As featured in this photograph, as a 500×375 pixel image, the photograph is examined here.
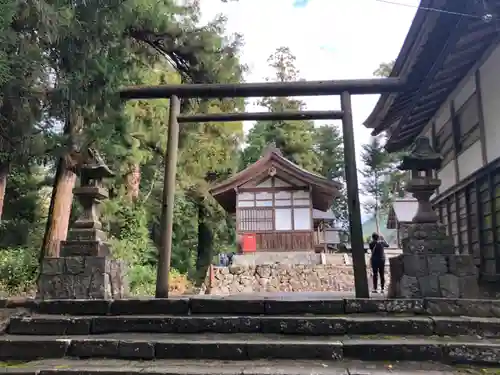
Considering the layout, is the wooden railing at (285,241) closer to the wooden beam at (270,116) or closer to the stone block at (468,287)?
the wooden beam at (270,116)

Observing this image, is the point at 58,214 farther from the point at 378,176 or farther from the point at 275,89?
the point at 378,176

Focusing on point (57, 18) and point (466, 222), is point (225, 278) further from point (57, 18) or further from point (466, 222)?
point (57, 18)

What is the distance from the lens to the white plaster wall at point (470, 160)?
721cm

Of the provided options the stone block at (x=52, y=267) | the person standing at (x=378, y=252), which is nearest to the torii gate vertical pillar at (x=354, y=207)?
the stone block at (x=52, y=267)

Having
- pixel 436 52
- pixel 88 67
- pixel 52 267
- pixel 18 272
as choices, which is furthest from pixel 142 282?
pixel 436 52

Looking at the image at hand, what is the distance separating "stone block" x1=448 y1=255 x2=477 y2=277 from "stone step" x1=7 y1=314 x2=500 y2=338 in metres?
0.61

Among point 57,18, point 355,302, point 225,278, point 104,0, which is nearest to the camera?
point 355,302

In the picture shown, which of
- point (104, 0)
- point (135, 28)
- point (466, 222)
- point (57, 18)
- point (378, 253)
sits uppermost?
point (135, 28)

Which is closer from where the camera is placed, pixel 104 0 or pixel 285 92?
pixel 285 92

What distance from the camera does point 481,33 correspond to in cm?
586

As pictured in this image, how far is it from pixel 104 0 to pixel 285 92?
319cm

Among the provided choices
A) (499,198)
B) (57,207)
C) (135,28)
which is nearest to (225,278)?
(57,207)

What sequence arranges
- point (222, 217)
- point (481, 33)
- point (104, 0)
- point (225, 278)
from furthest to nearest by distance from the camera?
point (222, 217), point (225, 278), point (104, 0), point (481, 33)

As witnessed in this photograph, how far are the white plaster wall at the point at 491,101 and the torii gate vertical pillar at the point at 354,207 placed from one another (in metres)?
2.65
